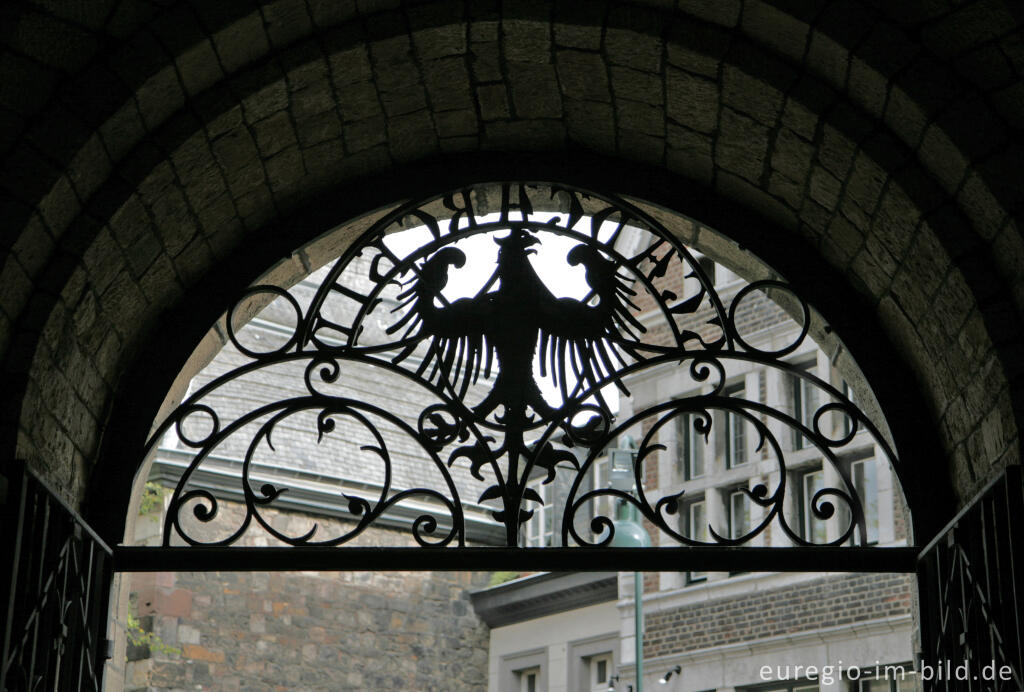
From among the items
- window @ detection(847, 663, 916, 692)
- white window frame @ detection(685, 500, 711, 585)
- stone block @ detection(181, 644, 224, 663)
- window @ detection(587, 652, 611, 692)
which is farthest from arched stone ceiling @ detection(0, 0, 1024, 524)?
window @ detection(587, 652, 611, 692)

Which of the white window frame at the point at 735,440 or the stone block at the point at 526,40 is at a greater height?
the white window frame at the point at 735,440

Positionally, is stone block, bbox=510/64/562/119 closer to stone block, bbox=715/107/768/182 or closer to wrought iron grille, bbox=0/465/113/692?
stone block, bbox=715/107/768/182

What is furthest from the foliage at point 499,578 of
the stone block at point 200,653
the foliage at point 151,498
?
the foliage at point 151,498

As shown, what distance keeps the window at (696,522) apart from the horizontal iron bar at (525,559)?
427 inches

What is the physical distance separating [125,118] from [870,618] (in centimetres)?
1080

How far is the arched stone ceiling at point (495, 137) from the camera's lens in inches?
139

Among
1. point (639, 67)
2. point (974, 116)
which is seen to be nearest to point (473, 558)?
point (639, 67)

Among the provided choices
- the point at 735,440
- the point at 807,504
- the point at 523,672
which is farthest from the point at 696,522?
the point at 523,672

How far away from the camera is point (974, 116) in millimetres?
3477

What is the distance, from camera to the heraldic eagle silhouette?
448cm

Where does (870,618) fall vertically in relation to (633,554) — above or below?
above

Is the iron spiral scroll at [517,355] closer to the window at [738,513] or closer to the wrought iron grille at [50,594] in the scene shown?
the wrought iron grille at [50,594]

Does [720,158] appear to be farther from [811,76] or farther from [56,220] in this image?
[56,220]

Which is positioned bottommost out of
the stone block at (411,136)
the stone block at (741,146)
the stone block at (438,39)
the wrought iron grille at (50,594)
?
the wrought iron grille at (50,594)
